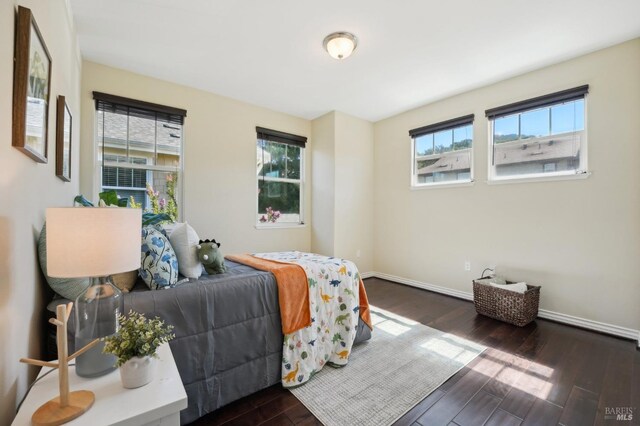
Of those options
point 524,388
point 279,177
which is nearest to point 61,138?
point 279,177

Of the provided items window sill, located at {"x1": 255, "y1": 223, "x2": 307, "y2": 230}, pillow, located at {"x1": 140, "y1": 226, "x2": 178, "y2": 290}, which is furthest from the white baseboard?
pillow, located at {"x1": 140, "y1": 226, "x2": 178, "y2": 290}

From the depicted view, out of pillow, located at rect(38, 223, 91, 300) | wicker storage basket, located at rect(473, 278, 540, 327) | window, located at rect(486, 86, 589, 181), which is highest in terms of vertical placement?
window, located at rect(486, 86, 589, 181)

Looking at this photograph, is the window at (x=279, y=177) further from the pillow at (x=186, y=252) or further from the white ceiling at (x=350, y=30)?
the pillow at (x=186, y=252)

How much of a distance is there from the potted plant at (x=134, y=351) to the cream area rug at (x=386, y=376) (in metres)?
1.05

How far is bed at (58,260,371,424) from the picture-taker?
153 centimetres

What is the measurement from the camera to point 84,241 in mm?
905

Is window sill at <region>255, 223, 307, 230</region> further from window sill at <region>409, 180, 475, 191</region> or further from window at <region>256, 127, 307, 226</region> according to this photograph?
window sill at <region>409, 180, 475, 191</region>

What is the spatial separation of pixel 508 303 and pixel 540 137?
1835mm

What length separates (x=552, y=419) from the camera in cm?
159

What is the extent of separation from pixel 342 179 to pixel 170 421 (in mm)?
3766

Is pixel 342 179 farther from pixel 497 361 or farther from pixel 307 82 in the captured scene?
pixel 497 361

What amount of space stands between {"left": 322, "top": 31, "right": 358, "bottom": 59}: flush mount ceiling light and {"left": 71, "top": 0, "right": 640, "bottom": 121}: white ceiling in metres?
0.06

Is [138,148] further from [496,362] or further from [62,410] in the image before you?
[496,362]
